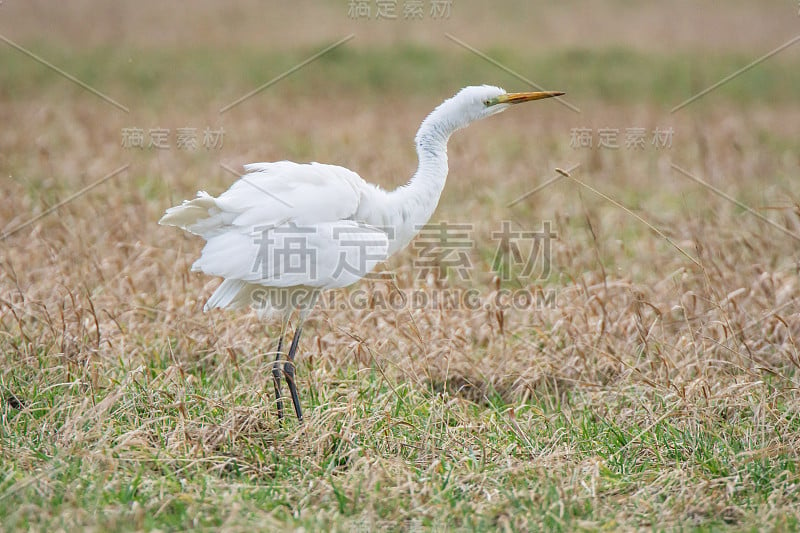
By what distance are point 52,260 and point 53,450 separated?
241 centimetres

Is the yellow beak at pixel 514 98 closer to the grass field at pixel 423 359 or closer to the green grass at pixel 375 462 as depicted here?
the grass field at pixel 423 359

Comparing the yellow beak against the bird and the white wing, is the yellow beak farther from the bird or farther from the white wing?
the white wing

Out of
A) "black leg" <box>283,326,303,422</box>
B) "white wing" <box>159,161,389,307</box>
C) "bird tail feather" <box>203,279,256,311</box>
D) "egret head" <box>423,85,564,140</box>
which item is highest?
"egret head" <box>423,85,564,140</box>

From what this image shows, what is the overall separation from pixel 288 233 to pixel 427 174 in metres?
0.91

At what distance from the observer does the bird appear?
4.21 m

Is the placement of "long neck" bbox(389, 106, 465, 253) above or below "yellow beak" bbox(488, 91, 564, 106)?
below

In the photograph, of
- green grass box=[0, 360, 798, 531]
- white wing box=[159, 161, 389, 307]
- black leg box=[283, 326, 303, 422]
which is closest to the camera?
green grass box=[0, 360, 798, 531]

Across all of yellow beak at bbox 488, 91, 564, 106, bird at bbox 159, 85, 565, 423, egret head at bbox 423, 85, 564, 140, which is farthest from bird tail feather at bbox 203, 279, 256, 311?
yellow beak at bbox 488, 91, 564, 106

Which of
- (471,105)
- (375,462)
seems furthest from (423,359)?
(471,105)

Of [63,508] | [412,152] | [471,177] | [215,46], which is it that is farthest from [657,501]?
[215,46]

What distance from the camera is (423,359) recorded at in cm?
489

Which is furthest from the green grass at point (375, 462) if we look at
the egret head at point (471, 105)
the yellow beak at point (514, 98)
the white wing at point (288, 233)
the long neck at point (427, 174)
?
the yellow beak at point (514, 98)

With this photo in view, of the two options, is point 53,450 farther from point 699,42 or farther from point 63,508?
point 699,42

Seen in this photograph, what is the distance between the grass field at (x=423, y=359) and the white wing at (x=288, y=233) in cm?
49
